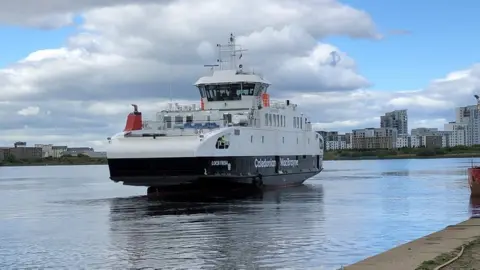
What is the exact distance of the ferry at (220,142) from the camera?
35.8m

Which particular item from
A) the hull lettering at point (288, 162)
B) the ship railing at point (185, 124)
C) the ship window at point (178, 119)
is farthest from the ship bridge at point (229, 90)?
the hull lettering at point (288, 162)

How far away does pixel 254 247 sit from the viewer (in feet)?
58.1

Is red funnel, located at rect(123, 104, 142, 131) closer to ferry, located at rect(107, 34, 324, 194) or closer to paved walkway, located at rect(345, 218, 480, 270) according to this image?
ferry, located at rect(107, 34, 324, 194)

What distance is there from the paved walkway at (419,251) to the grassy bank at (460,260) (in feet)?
0.59

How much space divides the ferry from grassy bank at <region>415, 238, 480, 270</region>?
22397 mm

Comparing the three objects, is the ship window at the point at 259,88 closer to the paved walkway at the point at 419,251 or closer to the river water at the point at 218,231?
the river water at the point at 218,231

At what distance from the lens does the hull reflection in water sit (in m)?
15.8

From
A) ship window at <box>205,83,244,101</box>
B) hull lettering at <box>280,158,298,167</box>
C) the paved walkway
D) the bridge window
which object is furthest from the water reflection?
ship window at <box>205,83,244,101</box>

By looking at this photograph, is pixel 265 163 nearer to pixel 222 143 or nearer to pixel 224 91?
pixel 224 91

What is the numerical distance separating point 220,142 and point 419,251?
76.5 feet

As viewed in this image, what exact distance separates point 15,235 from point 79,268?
28.0 ft

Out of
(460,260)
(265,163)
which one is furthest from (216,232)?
(265,163)

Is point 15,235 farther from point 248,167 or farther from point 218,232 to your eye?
point 248,167

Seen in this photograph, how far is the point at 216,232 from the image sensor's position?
70.3 ft
